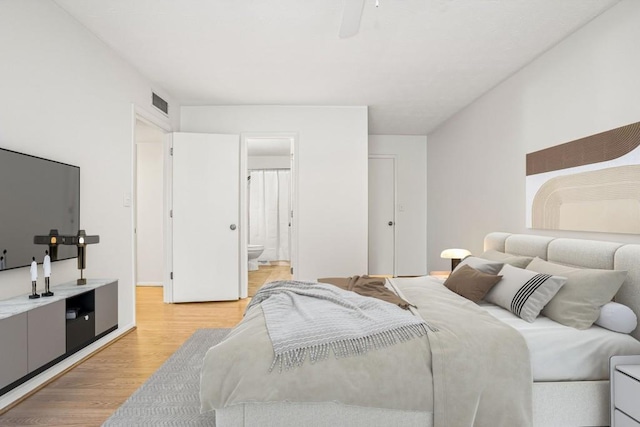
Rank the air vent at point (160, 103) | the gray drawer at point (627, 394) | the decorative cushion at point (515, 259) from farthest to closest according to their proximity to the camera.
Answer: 1. the air vent at point (160, 103)
2. the decorative cushion at point (515, 259)
3. the gray drawer at point (627, 394)

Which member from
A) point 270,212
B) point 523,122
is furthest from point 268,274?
point 523,122

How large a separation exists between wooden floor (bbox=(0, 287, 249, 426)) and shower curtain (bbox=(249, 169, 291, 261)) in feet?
11.6

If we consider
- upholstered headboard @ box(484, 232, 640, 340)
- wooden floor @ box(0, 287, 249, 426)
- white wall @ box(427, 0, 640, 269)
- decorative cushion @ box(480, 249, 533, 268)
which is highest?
white wall @ box(427, 0, 640, 269)

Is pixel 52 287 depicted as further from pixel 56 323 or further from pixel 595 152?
pixel 595 152

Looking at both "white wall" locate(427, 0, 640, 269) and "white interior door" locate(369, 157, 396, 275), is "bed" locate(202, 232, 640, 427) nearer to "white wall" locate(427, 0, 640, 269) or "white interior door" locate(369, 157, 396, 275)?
"white wall" locate(427, 0, 640, 269)

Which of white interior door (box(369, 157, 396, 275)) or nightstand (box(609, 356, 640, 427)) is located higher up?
white interior door (box(369, 157, 396, 275))

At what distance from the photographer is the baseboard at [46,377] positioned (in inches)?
83.4

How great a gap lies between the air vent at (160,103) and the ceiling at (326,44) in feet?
0.53

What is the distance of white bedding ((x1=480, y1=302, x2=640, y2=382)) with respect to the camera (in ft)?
6.04

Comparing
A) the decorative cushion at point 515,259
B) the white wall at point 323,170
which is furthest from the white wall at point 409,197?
the decorative cushion at point 515,259

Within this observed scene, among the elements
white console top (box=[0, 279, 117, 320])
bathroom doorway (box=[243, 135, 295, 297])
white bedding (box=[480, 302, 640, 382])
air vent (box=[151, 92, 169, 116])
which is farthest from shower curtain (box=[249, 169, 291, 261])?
white bedding (box=[480, 302, 640, 382])

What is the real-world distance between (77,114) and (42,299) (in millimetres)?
1489

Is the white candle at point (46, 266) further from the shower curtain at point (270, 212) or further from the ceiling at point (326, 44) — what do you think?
the shower curtain at point (270, 212)

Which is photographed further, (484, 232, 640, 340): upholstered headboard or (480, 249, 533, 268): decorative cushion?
(480, 249, 533, 268): decorative cushion
